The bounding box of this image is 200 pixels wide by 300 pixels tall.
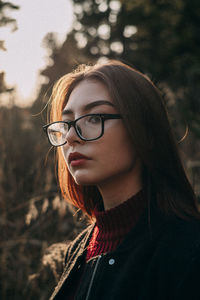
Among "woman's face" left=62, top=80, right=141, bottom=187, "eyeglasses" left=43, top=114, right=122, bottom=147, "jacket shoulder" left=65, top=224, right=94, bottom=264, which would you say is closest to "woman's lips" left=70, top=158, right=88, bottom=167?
"woman's face" left=62, top=80, right=141, bottom=187

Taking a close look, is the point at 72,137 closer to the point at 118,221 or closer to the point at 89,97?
the point at 89,97

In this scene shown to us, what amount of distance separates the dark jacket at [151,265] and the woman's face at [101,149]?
0.24 meters

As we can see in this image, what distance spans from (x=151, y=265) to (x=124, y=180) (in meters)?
0.42

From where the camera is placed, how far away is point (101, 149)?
1.38m

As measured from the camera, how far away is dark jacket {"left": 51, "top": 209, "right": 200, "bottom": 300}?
109 centimetres

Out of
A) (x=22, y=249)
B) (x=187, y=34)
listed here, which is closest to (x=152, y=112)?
(x=22, y=249)

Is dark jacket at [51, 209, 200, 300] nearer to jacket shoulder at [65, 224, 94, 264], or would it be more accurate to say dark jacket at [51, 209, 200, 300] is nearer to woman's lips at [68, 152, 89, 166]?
jacket shoulder at [65, 224, 94, 264]

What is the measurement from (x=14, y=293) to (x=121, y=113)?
6.29 feet

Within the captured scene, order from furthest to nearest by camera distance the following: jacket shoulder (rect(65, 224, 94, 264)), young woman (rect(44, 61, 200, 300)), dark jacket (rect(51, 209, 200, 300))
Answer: jacket shoulder (rect(65, 224, 94, 264))
young woman (rect(44, 61, 200, 300))
dark jacket (rect(51, 209, 200, 300))

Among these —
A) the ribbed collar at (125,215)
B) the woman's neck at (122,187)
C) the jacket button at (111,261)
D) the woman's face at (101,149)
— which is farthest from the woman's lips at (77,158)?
the jacket button at (111,261)

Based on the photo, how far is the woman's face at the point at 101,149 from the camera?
54.4 inches

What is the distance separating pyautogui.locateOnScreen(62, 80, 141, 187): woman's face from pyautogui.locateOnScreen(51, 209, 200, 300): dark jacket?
0.24m

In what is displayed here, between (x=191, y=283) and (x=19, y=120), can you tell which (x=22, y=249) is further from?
(x=19, y=120)

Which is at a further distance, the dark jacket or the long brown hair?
the long brown hair
